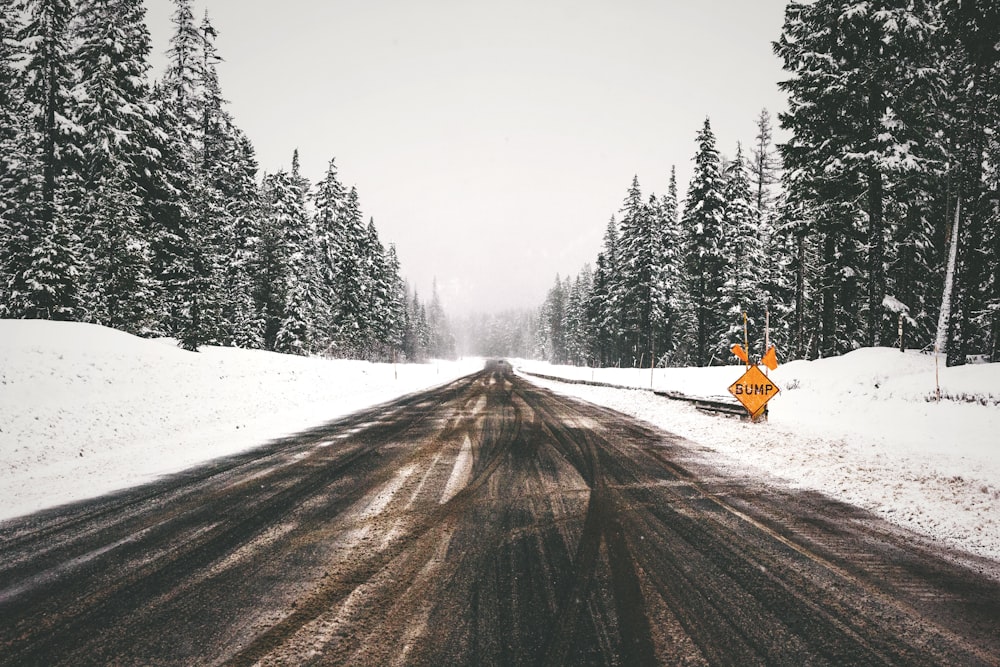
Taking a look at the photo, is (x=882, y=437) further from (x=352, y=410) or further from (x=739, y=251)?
(x=739, y=251)

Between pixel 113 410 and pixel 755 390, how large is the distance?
1503 centimetres

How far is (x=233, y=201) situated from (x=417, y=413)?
25819 millimetres

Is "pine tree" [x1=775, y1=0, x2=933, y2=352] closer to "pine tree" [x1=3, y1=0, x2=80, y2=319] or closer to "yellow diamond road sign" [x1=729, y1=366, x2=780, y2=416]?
"yellow diamond road sign" [x1=729, y1=366, x2=780, y2=416]

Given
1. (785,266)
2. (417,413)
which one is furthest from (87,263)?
(785,266)

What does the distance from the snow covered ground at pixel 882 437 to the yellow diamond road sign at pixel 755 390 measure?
1.60ft

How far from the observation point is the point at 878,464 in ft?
23.2

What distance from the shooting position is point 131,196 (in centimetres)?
1806

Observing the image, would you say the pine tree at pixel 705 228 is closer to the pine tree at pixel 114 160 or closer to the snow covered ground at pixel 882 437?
the snow covered ground at pixel 882 437

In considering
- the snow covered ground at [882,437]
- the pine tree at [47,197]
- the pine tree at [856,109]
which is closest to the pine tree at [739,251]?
the pine tree at [856,109]

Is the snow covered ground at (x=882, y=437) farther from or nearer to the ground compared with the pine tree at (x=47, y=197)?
nearer to the ground

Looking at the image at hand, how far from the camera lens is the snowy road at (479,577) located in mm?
2465

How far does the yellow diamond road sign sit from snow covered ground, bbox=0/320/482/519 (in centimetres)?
1078

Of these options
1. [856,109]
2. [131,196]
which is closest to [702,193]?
[856,109]

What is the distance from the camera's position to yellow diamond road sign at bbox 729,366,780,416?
10.7 meters
